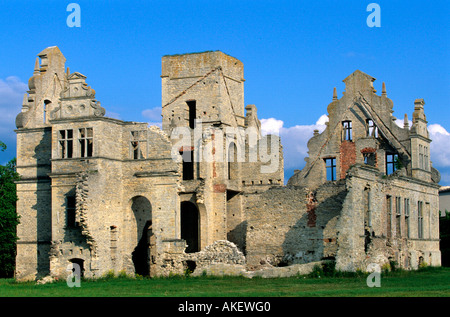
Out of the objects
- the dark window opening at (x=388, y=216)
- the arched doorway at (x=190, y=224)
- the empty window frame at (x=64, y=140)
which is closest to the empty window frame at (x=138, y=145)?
the empty window frame at (x=64, y=140)

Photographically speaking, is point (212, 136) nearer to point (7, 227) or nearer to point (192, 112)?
point (192, 112)

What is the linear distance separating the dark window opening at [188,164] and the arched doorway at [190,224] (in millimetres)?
1817

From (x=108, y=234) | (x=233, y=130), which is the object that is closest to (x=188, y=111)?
(x=233, y=130)

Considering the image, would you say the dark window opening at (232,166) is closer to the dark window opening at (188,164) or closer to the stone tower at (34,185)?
the dark window opening at (188,164)

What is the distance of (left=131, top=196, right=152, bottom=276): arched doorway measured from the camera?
153 feet

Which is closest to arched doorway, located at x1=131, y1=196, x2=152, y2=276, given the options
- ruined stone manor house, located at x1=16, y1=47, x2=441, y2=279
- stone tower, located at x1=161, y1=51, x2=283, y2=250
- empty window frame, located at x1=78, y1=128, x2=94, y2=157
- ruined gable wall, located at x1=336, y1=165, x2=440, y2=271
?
ruined stone manor house, located at x1=16, y1=47, x2=441, y2=279

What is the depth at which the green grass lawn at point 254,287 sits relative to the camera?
98.4ft

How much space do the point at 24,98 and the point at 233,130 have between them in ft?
43.9

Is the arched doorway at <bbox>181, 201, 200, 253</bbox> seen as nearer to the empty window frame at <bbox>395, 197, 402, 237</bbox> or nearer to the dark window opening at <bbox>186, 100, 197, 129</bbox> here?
the dark window opening at <bbox>186, 100, 197, 129</bbox>

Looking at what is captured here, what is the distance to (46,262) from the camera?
4678cm

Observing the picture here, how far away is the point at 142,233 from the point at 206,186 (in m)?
5.06

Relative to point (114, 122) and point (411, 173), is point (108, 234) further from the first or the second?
point (411, 173)
